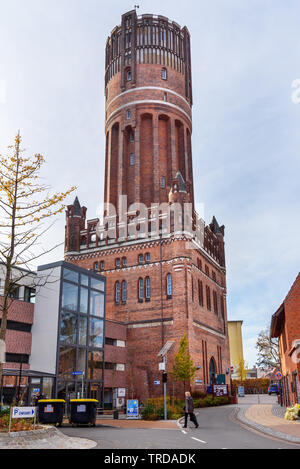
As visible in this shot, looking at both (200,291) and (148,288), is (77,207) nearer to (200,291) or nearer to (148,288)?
(148,288)

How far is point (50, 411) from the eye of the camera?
20.8 metres

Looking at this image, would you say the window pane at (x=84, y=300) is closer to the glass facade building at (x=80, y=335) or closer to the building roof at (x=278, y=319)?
the glass facade building at (x=80, y=335)

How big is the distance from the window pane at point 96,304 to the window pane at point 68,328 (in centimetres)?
260

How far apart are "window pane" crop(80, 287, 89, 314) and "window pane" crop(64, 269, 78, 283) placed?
1087 millimetres

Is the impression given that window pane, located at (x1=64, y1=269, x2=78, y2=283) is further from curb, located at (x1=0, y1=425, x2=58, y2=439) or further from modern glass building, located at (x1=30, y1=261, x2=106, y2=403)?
curb, located at (x1=0, y1=425, x2=58, y2=439)

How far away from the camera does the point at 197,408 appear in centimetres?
3606

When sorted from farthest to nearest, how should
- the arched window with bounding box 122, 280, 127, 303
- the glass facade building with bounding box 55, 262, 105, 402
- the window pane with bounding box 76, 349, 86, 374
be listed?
the arched window with bounding box 122, 280, 127, 303, the window pane with bounding box 76, 349, 86, 374, the glass facade building with bounding box 55, 262, 105, 402

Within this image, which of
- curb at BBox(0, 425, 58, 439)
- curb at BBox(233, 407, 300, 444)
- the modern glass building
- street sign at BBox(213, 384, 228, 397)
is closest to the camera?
curb at BBox(0, 425, 58, 439)

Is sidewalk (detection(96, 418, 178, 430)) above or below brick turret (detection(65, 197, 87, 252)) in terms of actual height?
below

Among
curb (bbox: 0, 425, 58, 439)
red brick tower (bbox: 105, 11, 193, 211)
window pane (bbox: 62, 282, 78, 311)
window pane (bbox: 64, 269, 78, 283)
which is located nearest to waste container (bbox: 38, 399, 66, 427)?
curb (bbox: 0, 425, 58, 439)

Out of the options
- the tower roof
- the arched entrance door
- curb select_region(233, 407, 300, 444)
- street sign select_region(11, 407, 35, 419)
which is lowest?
curb select_region(233, 407, 300, 444)

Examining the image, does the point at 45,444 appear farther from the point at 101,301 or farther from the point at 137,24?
the point at 137,24

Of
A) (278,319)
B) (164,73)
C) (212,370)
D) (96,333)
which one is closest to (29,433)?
(96,333)

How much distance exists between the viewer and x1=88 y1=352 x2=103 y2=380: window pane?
111 feet
